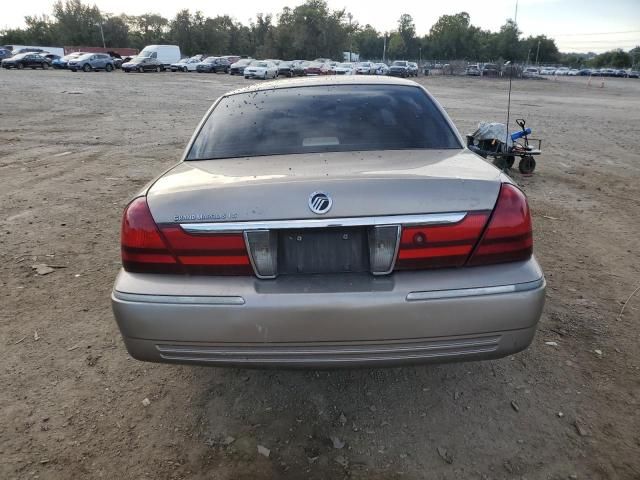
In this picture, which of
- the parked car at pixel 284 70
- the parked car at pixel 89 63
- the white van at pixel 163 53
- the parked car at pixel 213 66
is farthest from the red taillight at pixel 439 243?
the parked car at pixel 213 66

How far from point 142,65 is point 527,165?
48.6 metres

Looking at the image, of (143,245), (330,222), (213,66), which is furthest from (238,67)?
(330,222)

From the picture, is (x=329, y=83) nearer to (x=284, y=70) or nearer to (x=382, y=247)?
(x=382, y=247)

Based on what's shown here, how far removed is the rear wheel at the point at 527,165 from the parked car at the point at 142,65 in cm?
4811

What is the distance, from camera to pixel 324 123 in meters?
3.08

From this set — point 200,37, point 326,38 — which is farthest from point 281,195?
point 200,37

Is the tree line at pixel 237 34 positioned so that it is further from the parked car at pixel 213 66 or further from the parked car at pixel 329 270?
the parked car at pixel 329 270

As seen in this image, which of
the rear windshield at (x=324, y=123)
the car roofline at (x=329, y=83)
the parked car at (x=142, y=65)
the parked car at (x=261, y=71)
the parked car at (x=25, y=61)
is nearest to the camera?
the rear windshield at (x=324, y=123)

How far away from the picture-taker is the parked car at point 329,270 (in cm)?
209

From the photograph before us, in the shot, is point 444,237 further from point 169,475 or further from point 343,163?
point 169,475

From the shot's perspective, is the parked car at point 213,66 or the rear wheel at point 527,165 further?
the parked car at point 213,66

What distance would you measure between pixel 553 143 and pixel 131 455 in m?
11.5

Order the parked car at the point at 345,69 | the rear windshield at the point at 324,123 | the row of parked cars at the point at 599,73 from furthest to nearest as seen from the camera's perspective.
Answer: the row of parked cars at the point at 599,73
the parked car at the point at 345,69
the rear windshield at the point at 324,123

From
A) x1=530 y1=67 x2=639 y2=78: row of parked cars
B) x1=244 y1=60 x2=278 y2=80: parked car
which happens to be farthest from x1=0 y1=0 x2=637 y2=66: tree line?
x1=244 y1=60 x2=278 y2=80: parked car
